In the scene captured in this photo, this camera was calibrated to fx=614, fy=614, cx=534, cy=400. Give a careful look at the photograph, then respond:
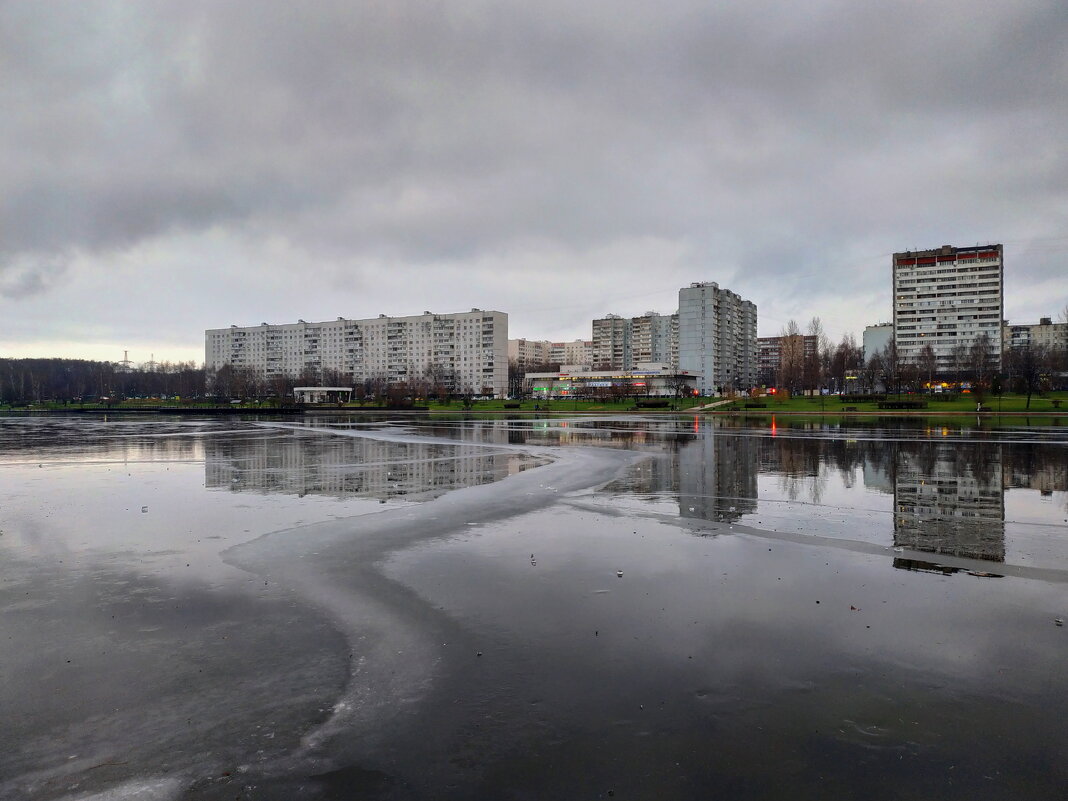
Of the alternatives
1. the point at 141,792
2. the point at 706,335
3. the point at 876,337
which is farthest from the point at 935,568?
the point at 876,337

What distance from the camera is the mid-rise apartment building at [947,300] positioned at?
13300cm

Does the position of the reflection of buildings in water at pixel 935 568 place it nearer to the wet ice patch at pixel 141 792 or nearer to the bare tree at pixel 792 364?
the wet ice patch at pixel 141 792

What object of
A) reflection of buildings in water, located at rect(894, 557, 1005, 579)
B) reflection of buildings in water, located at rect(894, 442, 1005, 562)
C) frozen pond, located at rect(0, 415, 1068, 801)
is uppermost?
reflection of buildings in water, located at rect(894, 442, 1005, 562)

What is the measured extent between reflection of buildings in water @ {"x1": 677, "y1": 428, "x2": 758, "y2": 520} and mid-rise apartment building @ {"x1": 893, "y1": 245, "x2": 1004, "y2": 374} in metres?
125

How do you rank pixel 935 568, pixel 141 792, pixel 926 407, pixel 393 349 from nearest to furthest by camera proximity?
pixel 141 792
pixel 935 568
pixel 926 407
pixel 393 349

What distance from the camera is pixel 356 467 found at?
2053 centimetres

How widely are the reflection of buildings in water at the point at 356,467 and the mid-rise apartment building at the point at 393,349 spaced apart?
131m

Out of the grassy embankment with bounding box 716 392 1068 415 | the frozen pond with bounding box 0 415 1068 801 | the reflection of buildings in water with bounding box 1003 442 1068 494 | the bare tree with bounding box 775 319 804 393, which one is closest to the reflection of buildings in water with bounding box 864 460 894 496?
the frozen pond with bounding box 0 415 1068 801

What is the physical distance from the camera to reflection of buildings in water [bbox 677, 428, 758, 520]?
42.7 ft

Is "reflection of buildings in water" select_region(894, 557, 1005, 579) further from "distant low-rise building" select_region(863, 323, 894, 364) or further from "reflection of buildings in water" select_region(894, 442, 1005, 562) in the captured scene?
"distant low-rise building" select_region(863, 323, 894, 364)

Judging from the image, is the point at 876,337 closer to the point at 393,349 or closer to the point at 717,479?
the point at 393,349

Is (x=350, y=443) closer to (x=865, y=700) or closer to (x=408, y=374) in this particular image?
(x=865, y=700)

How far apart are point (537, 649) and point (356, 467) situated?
15.7 m

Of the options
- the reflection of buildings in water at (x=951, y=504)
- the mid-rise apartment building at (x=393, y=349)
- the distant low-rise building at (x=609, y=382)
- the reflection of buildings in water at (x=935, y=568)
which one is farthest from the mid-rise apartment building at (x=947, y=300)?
the reflection of buildings in water at (x=935, y=568)
